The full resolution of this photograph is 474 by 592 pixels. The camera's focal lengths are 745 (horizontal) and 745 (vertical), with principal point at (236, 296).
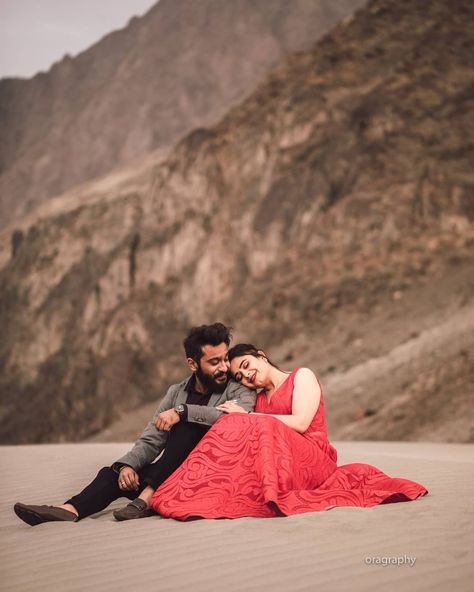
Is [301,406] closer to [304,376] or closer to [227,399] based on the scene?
[304,376]

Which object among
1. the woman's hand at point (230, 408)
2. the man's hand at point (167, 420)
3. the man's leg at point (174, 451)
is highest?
the man's hand at point (167, 420)

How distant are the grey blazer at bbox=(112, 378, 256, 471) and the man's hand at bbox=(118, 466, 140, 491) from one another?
0.09 m

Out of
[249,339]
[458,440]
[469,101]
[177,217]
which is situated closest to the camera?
[458,440]

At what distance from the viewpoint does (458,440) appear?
46.9 feet

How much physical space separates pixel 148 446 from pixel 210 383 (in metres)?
0.62

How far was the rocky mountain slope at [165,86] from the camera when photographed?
65.0 metres

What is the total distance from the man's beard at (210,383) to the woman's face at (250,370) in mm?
90

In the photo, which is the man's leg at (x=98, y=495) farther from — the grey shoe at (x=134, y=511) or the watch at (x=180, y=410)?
the watch at (x=180, y=410)

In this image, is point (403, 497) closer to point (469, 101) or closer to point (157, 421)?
point (157, 421)

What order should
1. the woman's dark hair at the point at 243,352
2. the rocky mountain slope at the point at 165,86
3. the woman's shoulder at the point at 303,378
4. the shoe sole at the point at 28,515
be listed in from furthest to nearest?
the rocky mountain slope at the point at 165,86
the woman's dark hair at the point at 243,352
the woman's shoulder at the point at 303,378
the shoe sole at the point at 28,515

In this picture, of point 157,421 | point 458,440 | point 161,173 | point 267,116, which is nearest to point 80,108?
point 161,173

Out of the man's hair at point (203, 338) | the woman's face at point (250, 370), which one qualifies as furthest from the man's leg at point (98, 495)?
the woman's face at point (250, 370)

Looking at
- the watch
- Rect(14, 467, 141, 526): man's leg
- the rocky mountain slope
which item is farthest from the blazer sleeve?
the rocky mountain slope

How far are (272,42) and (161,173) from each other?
33.0m
